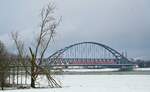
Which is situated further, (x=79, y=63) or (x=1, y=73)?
(x=79, y=63)

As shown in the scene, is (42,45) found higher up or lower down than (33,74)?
higher up

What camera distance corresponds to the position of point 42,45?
1460 inches

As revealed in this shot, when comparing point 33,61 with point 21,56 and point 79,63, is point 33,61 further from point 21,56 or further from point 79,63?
point 79,63

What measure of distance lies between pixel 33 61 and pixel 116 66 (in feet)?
443

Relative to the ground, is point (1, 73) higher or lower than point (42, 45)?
lower

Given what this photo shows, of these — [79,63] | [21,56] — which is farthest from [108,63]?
[21,56]

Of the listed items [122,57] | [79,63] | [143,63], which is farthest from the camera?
[143,63]

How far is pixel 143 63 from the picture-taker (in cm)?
19338

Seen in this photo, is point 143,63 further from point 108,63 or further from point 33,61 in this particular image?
point 33,61

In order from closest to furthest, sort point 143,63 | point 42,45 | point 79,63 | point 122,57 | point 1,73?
point 1,73, point 42,45, point 79,63, point 122,57, point 143,63

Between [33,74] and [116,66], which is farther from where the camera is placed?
[116,66]

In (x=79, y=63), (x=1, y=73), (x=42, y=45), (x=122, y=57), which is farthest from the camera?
(x=122, y=57)

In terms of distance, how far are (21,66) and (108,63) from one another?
13146 centimetres

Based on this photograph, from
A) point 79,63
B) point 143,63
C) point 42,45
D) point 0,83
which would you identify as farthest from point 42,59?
point 143,63
